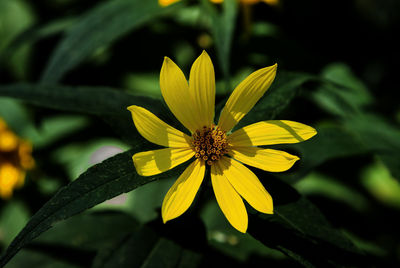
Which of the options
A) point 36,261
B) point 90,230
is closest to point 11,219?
point 36,261

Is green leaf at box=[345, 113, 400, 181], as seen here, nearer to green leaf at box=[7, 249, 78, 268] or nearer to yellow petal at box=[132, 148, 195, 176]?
yellow petal at box=[132, 148, 195, 176]

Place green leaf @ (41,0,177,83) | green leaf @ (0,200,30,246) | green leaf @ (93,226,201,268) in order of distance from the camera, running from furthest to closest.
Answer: green leaf @ (0,200,30,246), green leaf @ (41,0,177,83), green leaf @ (93,226,201,268)

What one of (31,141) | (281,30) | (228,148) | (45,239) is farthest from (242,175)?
(31,141)

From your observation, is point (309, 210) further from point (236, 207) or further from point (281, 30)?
point (281, 30)

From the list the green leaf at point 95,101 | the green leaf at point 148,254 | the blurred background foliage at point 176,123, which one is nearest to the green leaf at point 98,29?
the blurred background foliage at point 176,123

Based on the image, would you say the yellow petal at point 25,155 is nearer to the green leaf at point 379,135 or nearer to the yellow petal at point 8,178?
the yellow petal at point 8,178

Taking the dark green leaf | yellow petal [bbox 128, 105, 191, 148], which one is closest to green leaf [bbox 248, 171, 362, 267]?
yellow petal [bbox 128, 105, 191, 148]
